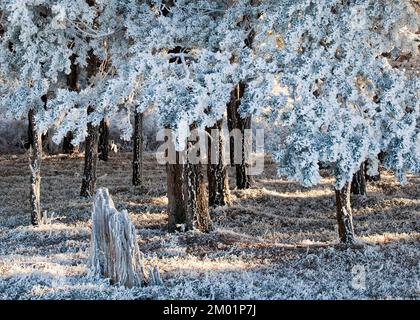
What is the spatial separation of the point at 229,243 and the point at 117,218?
14.9ft

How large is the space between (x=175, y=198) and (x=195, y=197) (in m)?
0.60

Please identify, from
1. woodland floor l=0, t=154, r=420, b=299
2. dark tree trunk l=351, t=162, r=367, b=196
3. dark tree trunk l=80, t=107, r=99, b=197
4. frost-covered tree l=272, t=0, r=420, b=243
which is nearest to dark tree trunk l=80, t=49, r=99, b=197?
dark tree trunk l=80, t=107, r=99, b=197

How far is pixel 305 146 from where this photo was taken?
11906 millimetres

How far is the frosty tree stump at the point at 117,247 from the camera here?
10.2 m

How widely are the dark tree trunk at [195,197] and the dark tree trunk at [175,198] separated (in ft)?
0.69

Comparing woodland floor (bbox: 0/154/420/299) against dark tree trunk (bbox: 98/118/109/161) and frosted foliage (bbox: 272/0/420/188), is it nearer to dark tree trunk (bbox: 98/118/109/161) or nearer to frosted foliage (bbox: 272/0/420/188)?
frosted foliage (bbox: 272/0/420/188)

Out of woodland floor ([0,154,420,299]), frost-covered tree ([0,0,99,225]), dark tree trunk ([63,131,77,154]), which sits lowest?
woodland floor ([0,154,420,299])

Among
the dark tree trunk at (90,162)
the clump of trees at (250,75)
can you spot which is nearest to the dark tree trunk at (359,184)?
the clump of trees at (250,75)

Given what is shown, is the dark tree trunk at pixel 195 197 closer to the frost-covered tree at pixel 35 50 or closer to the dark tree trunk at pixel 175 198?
the dark tree trunk at pixel 175 198

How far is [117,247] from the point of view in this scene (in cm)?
1020

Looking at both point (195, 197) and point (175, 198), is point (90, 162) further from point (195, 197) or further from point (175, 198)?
point (195, 197)

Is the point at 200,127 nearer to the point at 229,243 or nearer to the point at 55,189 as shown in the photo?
the point at 229,243

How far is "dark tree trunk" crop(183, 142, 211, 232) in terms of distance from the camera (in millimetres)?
15250

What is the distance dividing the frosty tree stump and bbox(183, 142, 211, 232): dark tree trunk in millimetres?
4616
